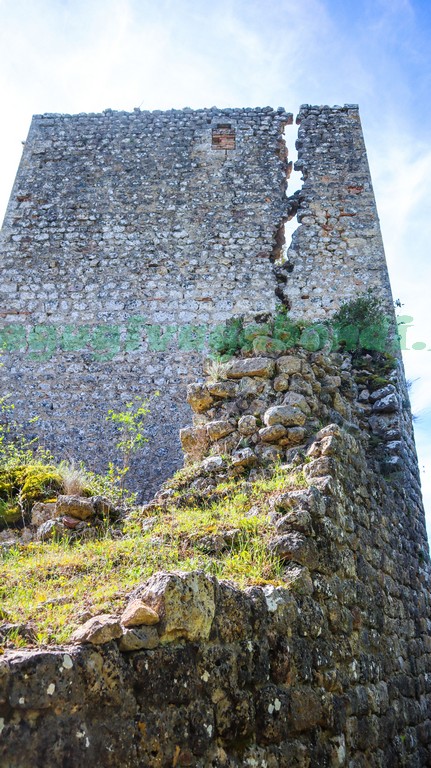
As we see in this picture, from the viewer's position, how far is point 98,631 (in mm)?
2152

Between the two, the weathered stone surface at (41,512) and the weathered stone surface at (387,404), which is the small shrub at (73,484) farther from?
the weathered stone surface at (387,404)

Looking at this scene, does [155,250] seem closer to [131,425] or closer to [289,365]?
[131,425]

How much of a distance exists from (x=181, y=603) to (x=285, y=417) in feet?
8.13

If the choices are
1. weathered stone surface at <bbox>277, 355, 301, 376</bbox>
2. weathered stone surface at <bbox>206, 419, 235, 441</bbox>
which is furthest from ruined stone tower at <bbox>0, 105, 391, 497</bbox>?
weathered stone surface at <bbox>277, 355, 301, 376</bbox>

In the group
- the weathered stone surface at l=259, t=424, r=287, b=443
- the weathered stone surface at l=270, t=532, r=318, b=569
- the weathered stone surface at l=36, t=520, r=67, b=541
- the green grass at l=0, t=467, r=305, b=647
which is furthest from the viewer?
the weathered stone surface at l=259, t=424, r=287, b=443

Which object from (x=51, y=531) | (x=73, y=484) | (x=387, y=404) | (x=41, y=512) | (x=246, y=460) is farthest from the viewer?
(x=387, y=404)

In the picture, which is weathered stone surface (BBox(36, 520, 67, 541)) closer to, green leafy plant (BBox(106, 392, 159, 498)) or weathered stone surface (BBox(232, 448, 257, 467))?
weathered stone surface (BBox(232, 448, 257, 467))

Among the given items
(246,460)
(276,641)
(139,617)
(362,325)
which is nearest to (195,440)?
(246,460)

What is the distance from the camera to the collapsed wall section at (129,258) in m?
8.80

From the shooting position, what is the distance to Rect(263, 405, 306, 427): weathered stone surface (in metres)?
4.73

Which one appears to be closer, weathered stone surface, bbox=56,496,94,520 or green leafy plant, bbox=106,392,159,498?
weathered stone surface, bbox=56,496,94,520

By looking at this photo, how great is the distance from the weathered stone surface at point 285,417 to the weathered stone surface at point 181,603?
7.49 ft

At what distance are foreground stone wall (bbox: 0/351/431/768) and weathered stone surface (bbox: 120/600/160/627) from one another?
1 centimetres

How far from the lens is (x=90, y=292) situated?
944cm
